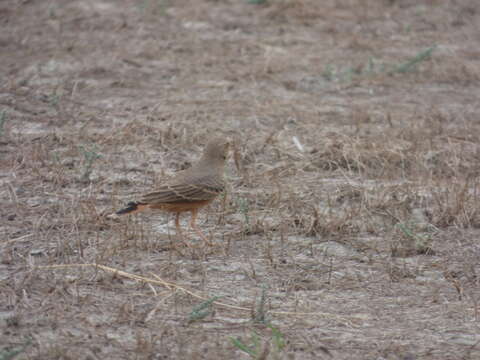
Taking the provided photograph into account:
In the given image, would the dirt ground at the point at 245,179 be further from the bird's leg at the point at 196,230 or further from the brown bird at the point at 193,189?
the brown bird at the point at 193,189

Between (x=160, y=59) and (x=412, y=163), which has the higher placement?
(x=160, y=59)

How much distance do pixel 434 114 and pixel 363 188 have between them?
2.14 metres

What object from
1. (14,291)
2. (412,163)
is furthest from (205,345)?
(412,163)

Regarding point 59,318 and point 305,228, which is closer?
point 59,318

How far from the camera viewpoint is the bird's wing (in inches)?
200

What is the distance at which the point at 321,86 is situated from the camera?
29.0 ft

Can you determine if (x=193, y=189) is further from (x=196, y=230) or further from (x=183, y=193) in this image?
(x=196, y=230)

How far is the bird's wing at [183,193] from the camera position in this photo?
509 cm

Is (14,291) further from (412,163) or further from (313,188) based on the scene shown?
(412,163)

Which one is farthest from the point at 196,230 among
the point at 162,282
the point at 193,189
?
the point at 162,282

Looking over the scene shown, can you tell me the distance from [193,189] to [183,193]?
→ 79 mm

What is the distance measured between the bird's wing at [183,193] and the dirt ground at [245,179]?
33 centimetres

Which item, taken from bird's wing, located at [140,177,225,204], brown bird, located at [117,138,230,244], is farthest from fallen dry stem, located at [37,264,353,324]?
bird's wing, located at [140,177,225,204]

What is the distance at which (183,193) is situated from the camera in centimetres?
514
